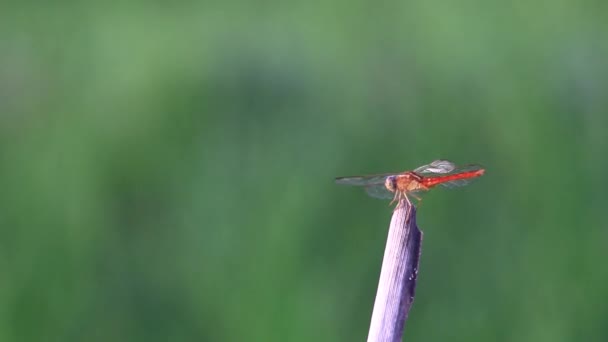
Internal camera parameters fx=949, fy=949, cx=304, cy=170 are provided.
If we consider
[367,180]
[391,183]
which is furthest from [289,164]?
[391,183]

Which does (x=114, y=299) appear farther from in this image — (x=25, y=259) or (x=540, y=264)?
(x=540, y=264)

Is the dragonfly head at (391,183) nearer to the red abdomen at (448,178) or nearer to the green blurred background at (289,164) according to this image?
the red abdomen at (448,178)

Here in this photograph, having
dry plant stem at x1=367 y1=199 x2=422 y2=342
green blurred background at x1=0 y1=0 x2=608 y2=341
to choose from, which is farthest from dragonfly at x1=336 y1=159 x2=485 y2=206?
green blurred background at x1=0 y1=0 x2=608 y2=341

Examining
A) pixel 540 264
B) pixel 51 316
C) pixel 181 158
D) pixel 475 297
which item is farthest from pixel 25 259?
pixel 540 264

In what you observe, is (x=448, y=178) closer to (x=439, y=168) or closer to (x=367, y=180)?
(x=439, y=168)

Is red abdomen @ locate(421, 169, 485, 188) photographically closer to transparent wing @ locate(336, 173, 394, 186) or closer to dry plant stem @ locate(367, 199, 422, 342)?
transparent wing @ locate(336, 173, 394, 186)

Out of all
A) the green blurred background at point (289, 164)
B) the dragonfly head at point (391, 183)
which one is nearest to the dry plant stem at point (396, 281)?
the dragonfly head at point (391, 183)
